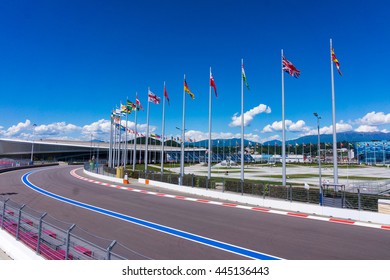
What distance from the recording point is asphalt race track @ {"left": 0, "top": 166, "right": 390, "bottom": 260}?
29.7 ft

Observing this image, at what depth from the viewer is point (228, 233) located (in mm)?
11445

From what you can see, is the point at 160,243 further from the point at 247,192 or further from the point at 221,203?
the point at 247,192

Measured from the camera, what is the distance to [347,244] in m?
10.0

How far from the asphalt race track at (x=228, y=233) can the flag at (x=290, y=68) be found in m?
10.5

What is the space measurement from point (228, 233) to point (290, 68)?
44.9ft

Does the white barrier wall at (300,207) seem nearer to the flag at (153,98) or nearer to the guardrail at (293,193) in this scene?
the guardrail at (293,193)

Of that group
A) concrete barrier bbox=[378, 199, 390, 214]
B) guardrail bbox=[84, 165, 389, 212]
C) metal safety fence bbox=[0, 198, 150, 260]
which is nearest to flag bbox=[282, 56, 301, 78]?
guardrail bbox=[84, 165, 389, 212]

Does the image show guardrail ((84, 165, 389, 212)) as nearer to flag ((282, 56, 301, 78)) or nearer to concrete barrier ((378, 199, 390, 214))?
concrete barrier ((378, 199, 390, 214))

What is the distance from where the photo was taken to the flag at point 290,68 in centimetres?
2009

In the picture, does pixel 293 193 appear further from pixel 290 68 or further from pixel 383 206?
pixel 290 68

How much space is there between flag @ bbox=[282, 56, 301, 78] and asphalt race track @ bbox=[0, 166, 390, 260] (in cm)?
1051
